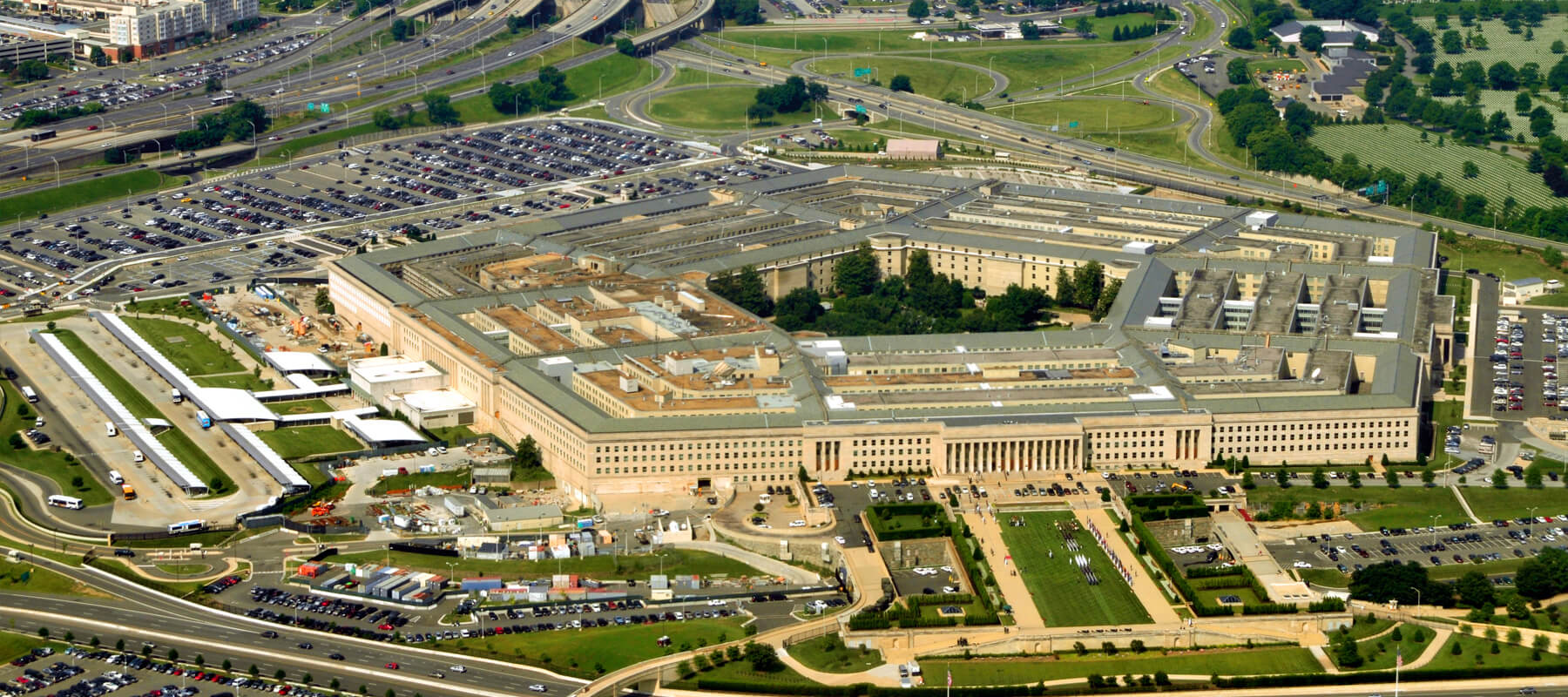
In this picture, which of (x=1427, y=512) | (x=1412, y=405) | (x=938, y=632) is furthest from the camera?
(x=1412, y=405)

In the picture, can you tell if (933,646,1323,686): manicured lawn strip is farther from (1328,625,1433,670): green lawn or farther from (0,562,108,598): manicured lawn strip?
(0,562,108,598): manicured lawn strip

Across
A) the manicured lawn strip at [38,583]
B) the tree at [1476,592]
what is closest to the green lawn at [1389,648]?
the tree at [1476,592]

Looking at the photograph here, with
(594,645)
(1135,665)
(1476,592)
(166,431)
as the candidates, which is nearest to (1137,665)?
(1135,665)

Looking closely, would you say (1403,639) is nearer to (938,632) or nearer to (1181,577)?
(1181,577)

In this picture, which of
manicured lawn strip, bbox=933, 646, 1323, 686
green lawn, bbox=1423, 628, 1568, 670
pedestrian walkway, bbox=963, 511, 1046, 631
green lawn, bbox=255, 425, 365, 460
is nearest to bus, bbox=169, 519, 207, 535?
green lawn, bbox=255, 425, 365, 460

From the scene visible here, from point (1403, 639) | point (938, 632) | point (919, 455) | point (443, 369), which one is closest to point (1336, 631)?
point (1403, 639)

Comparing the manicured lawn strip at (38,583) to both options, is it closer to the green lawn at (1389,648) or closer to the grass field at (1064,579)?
the grass field at (1064,579)
